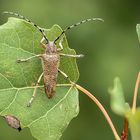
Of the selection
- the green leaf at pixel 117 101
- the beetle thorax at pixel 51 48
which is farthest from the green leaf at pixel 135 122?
the beetle thorax at pixel 51 48

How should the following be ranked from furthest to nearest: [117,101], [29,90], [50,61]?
1. [50,61]
2. [29,90]
3. [117,101]

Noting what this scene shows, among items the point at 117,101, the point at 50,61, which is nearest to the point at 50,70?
the point at 50,61

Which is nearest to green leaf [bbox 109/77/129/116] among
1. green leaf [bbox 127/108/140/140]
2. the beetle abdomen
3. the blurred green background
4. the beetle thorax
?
green leaf [bbox 127/108/140/140]

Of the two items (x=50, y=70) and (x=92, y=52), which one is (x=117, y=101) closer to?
(x=50, y=70)

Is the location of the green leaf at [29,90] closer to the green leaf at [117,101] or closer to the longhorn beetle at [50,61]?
the longhorn beetle at [50,61]

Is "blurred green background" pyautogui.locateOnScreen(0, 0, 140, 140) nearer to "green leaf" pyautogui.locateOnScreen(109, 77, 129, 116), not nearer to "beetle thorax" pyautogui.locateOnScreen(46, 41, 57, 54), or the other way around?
"beetle thorax" pyautogui.locateOnScreen(46, 41, 57, 54)

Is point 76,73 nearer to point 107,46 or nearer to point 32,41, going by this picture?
point 32,41
